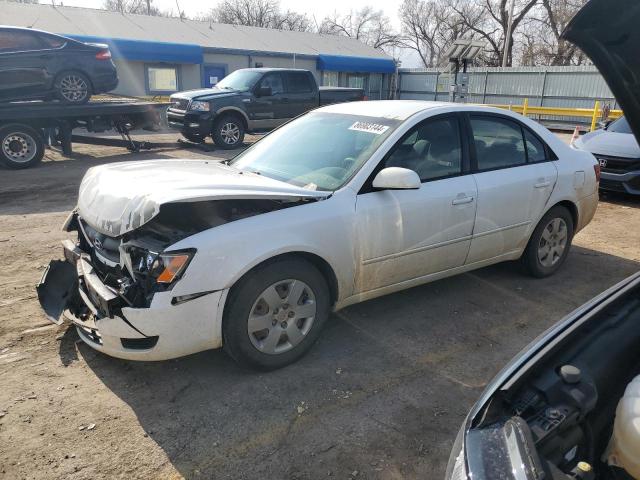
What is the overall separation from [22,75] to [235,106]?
467cm

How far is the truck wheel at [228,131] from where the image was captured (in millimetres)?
12715

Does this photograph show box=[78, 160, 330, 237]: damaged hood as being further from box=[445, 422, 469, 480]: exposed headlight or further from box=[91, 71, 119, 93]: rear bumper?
box=[91, 71, 119, 93]: rear bumper

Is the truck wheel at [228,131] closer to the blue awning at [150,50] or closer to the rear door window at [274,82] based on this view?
the rear door window at [274,82]

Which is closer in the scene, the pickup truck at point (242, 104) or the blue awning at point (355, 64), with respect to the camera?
the pickup truck at point (242, 104)

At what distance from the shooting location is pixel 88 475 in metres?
2.42

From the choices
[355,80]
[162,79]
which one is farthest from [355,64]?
[162,79]

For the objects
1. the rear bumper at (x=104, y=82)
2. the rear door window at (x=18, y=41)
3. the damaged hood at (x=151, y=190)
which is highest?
the rear door window at (x=18, y=41)

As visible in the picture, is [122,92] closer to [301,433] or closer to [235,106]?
[235,106]

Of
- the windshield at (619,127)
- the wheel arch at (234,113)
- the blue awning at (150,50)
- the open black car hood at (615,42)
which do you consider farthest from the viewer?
the blue awning at (150,50)

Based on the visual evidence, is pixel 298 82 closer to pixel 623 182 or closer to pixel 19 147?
pixel 19 147

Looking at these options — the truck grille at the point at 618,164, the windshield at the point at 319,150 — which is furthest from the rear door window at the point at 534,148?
the truck grille at the point at 618,164

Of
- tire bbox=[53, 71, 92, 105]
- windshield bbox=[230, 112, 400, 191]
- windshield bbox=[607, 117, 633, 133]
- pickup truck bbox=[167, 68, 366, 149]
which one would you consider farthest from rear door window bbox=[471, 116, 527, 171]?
tire bbox=[53, 71, 92, 105]

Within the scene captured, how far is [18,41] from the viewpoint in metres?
10.1

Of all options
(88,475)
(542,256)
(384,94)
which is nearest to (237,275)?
(88,475)
